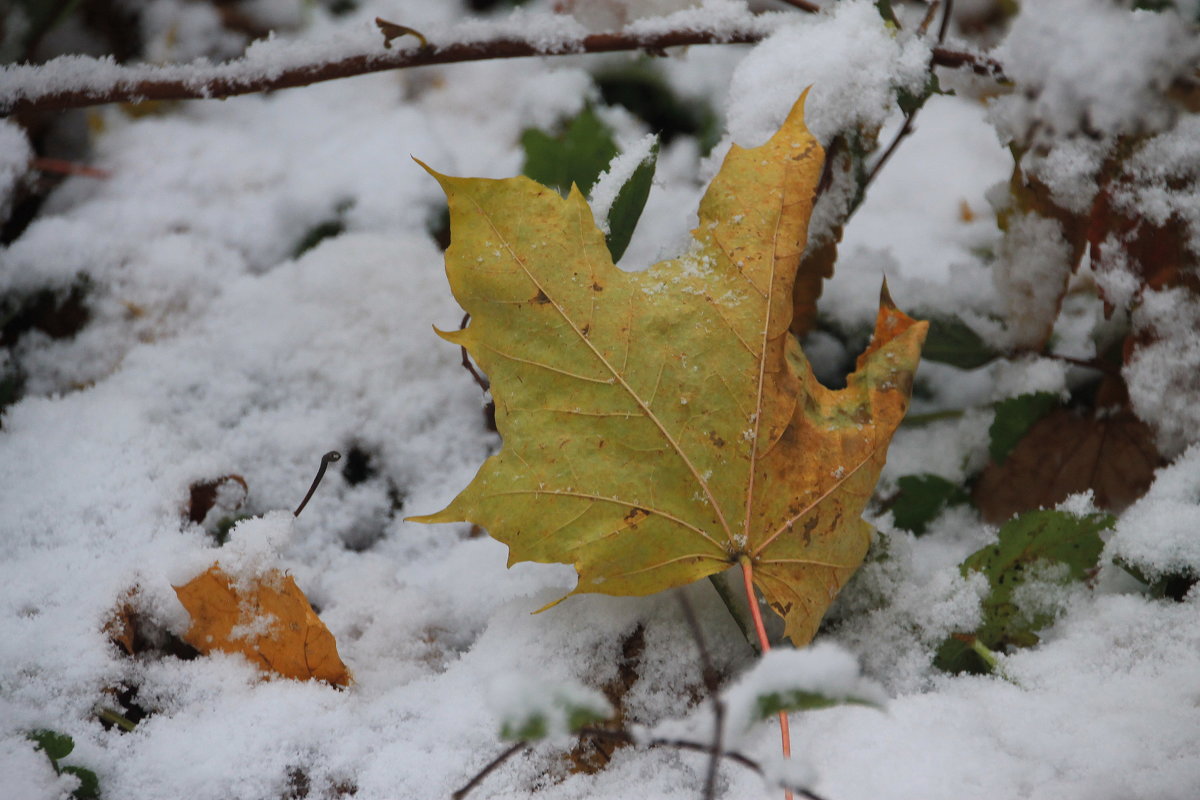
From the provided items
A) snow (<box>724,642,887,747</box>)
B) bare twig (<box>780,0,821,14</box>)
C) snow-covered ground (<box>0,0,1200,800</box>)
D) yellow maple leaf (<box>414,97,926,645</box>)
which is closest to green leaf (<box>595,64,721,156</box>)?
snow-covered ground (<box>0,0,1200,800</box>)

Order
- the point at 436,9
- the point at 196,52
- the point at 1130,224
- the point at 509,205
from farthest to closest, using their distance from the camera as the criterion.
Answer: the point at 436,9 < the point at 196,52 < the point at 1130,224 < the point at 509,205

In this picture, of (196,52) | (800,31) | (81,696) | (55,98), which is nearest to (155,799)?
(81,696)

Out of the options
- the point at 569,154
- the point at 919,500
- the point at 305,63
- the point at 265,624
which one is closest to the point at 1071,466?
the point at 919,500

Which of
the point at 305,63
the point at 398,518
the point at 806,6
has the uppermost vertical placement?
the point at 806,6

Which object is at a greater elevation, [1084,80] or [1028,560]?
[1084,80]

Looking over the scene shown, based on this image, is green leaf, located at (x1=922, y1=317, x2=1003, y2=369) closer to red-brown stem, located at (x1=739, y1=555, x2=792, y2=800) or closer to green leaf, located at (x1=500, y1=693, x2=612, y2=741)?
→ red-brown stem, located at (x1=739, y1=555, x2=792, y2=800)

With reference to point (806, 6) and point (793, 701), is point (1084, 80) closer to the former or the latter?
point (806, 6)

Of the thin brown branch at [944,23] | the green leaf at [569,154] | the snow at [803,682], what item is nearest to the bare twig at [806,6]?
the thin brown branch at [944,23]

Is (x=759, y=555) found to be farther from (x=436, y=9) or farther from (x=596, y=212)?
(x=436, y=9)
